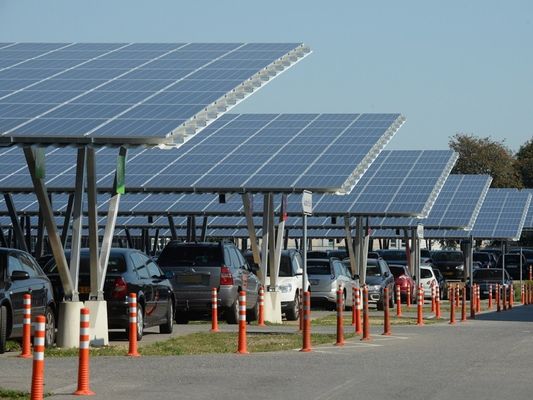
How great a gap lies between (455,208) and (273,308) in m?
30.8

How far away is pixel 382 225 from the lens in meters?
57.1

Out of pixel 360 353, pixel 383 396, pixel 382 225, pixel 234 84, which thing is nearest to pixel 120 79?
→ pixel 234 84

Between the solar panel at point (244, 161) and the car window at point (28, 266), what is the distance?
39.1ft

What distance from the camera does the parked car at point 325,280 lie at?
4162 cm

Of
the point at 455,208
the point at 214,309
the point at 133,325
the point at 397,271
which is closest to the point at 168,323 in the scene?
the point at 214,309

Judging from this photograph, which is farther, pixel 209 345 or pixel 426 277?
pixel 426 277

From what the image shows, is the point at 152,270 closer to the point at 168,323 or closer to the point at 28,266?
the point at 168,323

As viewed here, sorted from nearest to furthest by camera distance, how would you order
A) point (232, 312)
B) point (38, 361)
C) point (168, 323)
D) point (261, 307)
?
1. point (38, 361)
2. point (168, 323)
3. point (232, 312)
4. point (261, 307)

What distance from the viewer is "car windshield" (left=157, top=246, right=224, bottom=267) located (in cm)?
3139

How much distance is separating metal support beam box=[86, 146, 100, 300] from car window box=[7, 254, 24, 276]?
1.16m

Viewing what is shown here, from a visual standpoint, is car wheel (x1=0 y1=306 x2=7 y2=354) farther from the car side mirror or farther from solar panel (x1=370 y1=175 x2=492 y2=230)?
solar panel (x1=370 y1=175 x2=492 y2=230)

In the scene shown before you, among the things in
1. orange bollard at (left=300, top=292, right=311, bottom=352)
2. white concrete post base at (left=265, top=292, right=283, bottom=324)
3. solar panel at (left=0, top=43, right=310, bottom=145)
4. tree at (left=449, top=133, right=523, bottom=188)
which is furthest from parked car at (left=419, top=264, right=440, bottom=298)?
tree at (left=449, top=133, right=523, bottom=188)

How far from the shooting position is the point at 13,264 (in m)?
22.4

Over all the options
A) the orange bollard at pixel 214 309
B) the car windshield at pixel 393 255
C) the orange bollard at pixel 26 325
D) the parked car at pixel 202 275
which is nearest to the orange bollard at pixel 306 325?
the orange bollard at pixel 26 325
